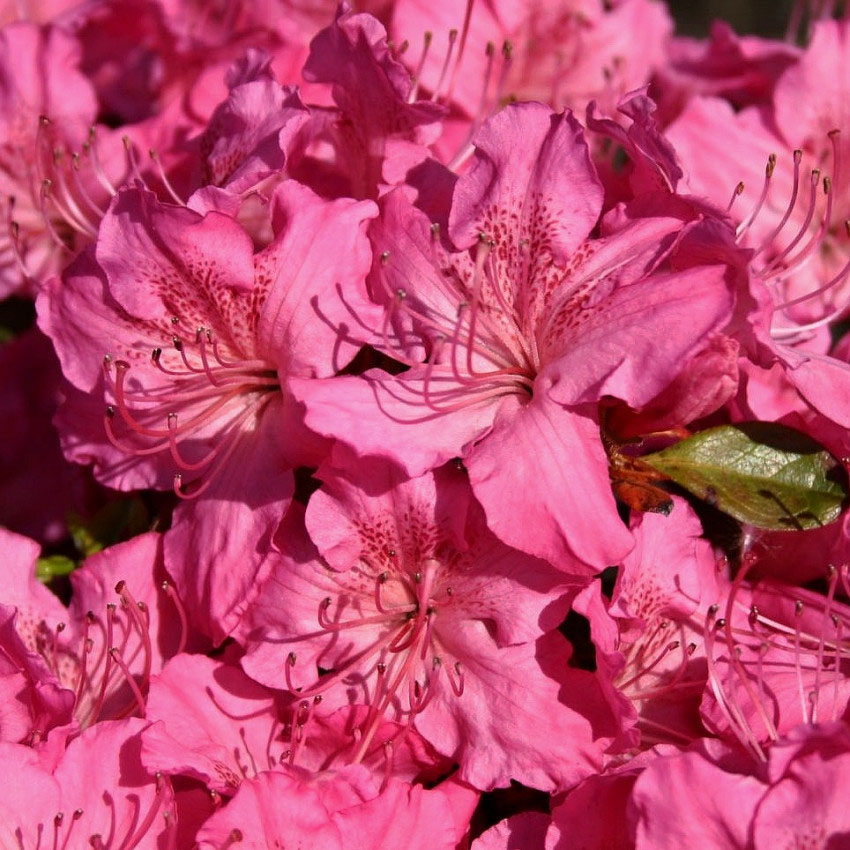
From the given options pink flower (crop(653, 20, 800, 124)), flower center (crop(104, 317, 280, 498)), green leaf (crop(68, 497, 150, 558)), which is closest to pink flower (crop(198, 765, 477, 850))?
flower center (crop(104, 317, 280, 498))

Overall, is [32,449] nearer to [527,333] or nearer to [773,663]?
[527,333]

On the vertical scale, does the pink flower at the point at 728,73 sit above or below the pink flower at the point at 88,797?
above

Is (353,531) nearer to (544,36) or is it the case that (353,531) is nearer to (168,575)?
(168,575)

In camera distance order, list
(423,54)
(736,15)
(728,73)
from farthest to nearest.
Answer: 1. (736,15)
2. (728,73)
3. (423,54)

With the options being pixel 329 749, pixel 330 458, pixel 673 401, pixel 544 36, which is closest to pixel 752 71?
pixel 544 36

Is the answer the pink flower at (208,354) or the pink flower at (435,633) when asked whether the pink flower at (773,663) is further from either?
the pink flower at (208,354)

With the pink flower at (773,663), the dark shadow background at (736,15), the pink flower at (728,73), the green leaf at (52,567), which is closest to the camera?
the pink flower at (773,663)

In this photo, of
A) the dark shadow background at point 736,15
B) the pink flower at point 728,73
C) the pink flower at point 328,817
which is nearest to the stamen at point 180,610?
the pink flower at point 328,817

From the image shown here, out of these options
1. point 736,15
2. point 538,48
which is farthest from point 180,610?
point 736,15
